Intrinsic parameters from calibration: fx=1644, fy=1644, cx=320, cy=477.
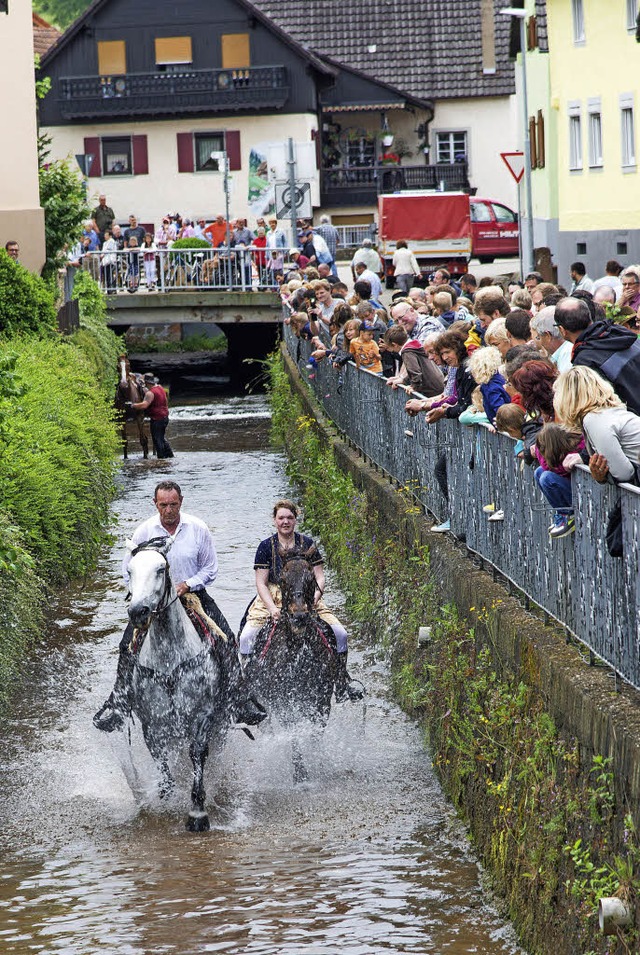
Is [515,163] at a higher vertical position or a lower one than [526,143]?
lower

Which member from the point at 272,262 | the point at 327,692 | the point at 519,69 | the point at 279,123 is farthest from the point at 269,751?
the point at 279,123

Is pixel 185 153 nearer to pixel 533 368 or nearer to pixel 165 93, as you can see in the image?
pixel 165 93

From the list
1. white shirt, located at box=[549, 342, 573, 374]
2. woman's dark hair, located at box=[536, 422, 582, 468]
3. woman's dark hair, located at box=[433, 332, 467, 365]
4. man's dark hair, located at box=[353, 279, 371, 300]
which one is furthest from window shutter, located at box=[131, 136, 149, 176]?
woman's dark hair, located at box=[536, 422, 582, 468]

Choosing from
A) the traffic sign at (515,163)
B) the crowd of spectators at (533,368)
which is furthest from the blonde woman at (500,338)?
the traffic sign at (515,163)

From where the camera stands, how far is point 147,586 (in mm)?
10008

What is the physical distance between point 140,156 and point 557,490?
5641cm

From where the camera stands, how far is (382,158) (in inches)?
Answer: 2613

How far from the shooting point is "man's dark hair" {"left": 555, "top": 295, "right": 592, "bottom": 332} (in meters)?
9.59

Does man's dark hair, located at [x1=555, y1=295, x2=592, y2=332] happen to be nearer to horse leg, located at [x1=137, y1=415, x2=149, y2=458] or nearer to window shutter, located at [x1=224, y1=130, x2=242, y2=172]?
horse leg, located at [x1=137, y1=415, x2=149, y2=458]

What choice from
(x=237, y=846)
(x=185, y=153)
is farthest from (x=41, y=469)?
Result: (x=185, y=153)

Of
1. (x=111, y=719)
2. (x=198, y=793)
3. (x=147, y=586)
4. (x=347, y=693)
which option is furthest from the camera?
(x=347, y=693)

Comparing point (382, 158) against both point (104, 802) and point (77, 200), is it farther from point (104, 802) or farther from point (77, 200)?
point (104, 802)

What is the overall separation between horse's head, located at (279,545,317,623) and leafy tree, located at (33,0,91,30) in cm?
8248

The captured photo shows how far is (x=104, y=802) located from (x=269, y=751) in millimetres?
1303
